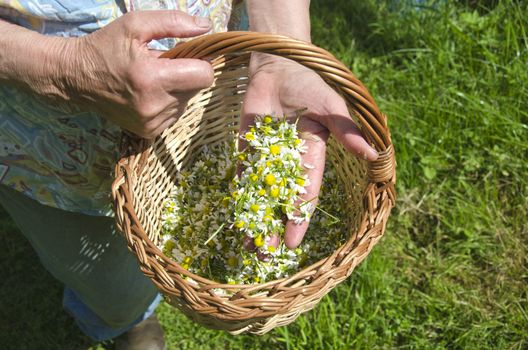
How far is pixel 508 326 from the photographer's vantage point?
1903mm

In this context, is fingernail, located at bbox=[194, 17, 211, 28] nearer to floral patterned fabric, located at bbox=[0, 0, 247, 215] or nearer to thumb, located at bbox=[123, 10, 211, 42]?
thumb, located at bbox=[123, 10, 211, 42]

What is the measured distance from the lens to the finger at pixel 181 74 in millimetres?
1082

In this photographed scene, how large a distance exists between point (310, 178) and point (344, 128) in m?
0.16

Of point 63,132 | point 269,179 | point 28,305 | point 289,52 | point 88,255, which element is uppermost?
point 289,52


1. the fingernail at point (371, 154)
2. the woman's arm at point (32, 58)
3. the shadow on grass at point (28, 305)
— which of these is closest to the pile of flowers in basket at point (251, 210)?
the fingernail at point (371, 154)

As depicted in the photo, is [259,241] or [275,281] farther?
[259,241]

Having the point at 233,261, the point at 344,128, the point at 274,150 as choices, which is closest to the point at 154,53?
the point at 274,150

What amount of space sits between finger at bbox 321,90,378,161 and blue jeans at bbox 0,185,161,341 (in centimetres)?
70

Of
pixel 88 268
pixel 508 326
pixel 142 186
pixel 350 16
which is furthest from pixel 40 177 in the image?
pixel 350 16

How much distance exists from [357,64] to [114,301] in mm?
1538

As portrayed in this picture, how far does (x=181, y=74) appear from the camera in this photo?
3.60ft

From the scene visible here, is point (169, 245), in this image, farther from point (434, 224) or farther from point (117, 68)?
point (434, 224)

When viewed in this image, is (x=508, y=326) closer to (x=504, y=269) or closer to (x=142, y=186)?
(x=504, y=269)

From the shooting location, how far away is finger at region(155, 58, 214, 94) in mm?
1082
